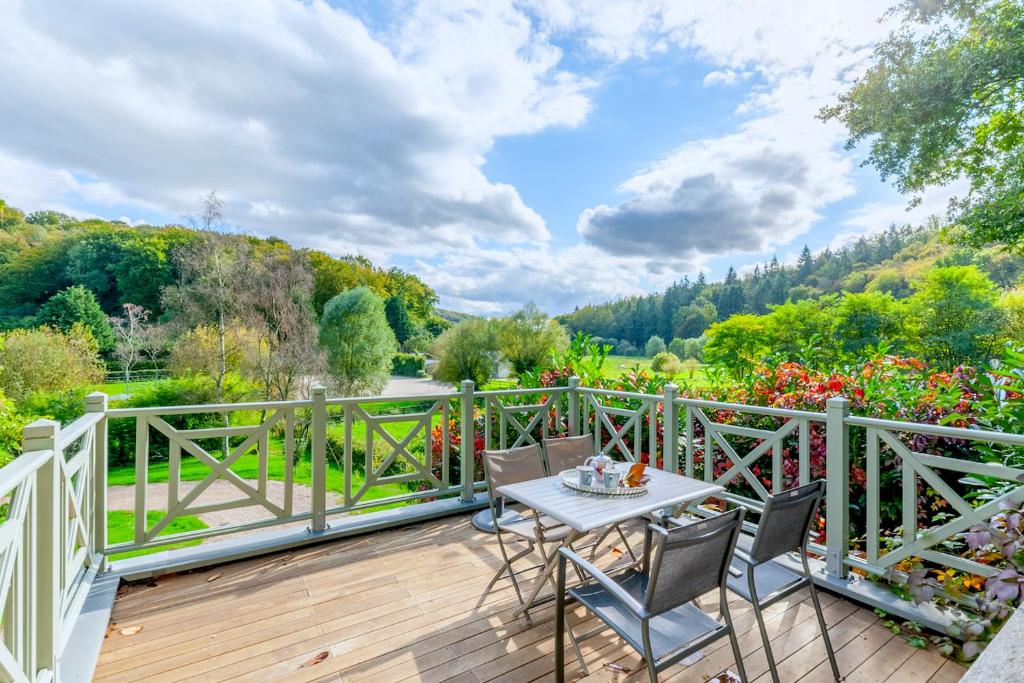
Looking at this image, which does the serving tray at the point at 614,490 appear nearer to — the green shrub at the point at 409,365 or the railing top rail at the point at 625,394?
the railing top rail at the point at 625,394

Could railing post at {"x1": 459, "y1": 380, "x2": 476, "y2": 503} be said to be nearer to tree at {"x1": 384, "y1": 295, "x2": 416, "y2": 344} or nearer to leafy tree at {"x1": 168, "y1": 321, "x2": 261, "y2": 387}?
leafy tree at {"x1": 168, "y1": 321, "x2": 261, "y2": 387}

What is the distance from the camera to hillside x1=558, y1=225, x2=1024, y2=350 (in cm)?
2038

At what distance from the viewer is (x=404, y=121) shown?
26.8 ft

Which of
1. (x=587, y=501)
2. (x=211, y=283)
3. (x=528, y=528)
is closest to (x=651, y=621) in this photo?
(x=587, y=501)

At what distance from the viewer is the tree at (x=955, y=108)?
8.66m

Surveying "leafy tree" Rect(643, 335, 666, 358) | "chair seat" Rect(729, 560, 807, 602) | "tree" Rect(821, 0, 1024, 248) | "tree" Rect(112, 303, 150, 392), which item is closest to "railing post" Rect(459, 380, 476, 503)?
"chair seat" Rect(729, 560, 807, 602)

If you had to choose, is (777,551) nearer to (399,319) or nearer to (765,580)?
(765,580)

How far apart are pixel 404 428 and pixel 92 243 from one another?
1492cm

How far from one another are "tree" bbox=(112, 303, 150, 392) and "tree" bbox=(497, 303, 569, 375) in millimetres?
12044

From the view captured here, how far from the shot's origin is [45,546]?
1.81m

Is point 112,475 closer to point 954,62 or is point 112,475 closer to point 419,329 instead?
point 419,329

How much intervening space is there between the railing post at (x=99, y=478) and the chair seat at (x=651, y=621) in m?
3.08

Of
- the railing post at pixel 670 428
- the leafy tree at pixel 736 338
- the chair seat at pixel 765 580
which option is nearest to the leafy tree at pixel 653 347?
the leafy tree at pixel 736 338

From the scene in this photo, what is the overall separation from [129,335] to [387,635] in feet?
56.9
